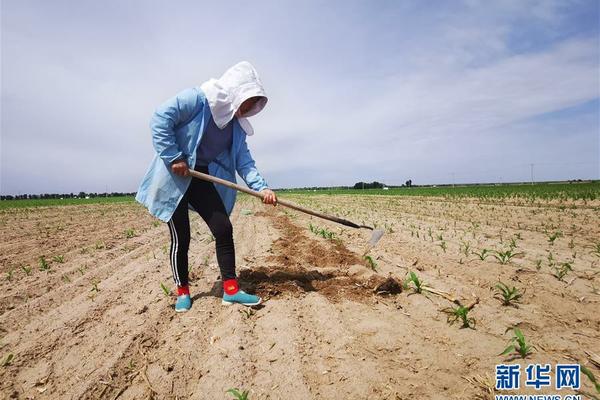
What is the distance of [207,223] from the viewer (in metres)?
3.08

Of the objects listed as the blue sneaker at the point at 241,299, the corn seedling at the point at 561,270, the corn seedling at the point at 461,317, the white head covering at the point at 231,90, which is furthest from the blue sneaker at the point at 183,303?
the corn seedling at the point at 561,270

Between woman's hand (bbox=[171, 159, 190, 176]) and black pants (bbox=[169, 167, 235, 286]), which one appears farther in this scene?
black pants (bbox=[169, 167, 235, 286])

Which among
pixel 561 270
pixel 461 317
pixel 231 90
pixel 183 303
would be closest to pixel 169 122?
pixel 231 90

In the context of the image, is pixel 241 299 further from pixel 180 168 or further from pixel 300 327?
pixel 180 168

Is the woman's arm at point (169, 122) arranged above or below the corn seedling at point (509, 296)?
above

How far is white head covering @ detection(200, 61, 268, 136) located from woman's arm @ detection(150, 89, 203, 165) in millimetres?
195

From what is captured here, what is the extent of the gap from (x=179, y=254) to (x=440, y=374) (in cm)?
236

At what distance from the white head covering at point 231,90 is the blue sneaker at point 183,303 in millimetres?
1635

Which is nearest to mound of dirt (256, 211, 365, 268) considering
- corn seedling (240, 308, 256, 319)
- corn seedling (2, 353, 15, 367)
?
corn seedling (240, 308, 256, 319)

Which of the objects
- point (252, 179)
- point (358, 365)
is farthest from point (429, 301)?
point (252, 179)

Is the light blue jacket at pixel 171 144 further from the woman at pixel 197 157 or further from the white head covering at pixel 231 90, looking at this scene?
the white head covering at pixel 231 90

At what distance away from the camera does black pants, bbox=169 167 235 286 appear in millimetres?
3006

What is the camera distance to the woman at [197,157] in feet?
9.31

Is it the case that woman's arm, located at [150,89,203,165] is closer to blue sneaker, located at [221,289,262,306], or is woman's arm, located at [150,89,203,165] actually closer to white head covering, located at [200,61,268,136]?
white head covering, located at [200,61,268,136]
